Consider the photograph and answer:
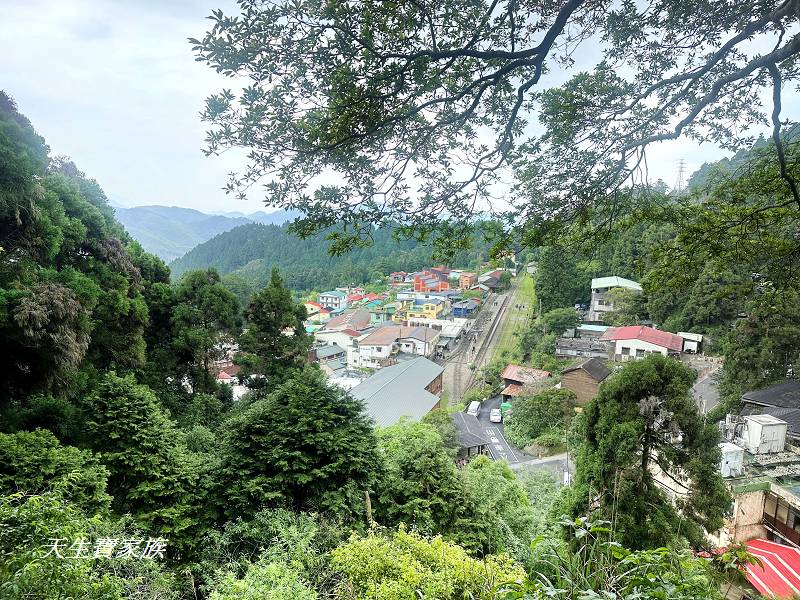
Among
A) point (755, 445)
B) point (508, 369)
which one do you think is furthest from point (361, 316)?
point (755, 445)

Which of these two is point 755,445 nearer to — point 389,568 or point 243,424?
point 389,568

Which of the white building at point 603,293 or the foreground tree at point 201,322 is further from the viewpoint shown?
the white building at point 603,293

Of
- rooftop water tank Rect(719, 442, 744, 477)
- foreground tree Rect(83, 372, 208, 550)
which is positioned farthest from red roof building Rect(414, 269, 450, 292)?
foreground tree Rect(83, 372, 208, 550)

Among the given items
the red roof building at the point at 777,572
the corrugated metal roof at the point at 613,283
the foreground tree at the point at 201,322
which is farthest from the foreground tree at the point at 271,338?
the corrugated metal roof at the point at 613,283

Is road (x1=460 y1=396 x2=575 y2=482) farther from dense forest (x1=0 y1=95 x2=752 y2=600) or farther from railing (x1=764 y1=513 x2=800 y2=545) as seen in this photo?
dense forest (x1=0 y1=95 x2=752 y2=600)

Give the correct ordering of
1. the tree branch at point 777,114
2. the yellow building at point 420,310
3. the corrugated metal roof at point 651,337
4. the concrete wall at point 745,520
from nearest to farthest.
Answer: the tree branch at point 777,114 < the concrete wall at point 745,520 < the corrugated metal roof at point 651,337 < the yellow building at point 420,310

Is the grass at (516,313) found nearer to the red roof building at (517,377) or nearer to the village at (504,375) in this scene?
the village at (504,375)

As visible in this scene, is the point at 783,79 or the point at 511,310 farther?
the point at 511,310

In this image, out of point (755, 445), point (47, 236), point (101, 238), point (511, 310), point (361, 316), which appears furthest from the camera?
point (361, 316)
